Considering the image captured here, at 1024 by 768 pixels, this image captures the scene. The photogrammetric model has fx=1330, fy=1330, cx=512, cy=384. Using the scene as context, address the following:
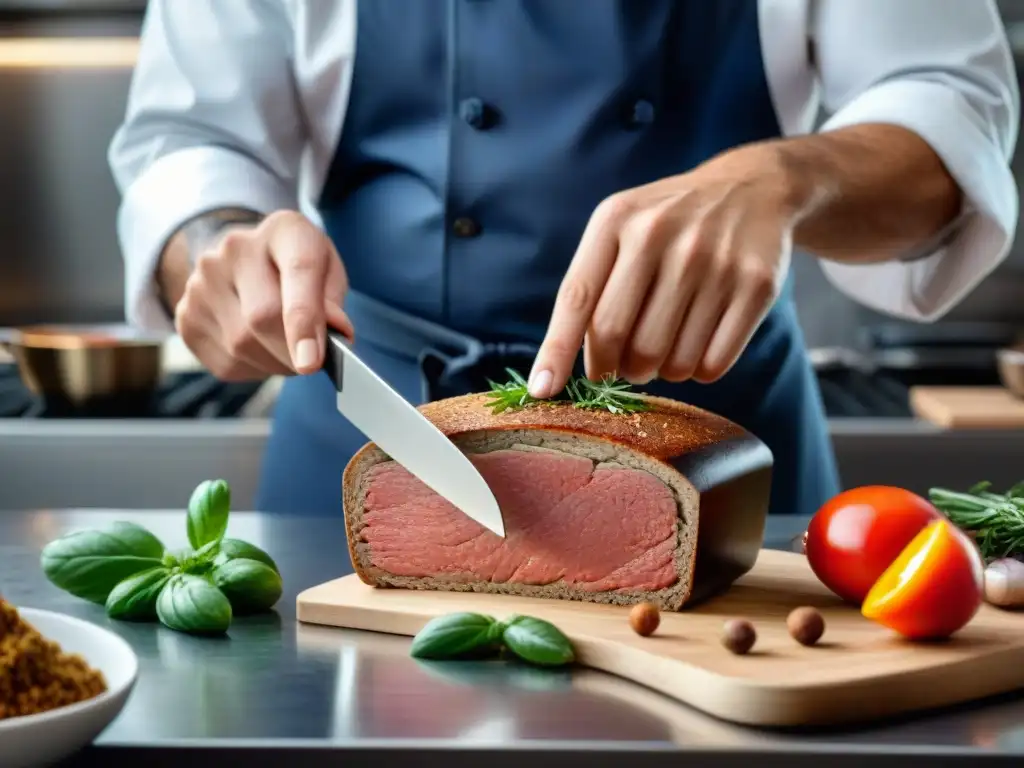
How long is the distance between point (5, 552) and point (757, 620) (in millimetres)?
843

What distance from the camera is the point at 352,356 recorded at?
1283 mm

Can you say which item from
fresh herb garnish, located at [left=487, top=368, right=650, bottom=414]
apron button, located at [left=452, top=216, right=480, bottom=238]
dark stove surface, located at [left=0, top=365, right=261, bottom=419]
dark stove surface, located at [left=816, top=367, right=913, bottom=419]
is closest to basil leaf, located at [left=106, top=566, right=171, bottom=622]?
fresh herb garnish, located at [left=487, top=368, right=650, bottom=414]

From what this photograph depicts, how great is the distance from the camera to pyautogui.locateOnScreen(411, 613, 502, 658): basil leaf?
1070 mm

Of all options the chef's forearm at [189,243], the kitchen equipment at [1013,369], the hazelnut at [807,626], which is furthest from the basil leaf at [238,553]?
the kitchen equipment at [1013,369]

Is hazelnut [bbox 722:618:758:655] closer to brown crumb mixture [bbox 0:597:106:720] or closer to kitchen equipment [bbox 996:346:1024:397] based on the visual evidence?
brown crumb mixture [bbox 0:597:106:720]

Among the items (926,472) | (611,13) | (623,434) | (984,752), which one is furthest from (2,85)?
(984,752)

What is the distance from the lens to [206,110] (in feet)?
6.00

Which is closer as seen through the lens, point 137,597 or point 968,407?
point 137,597

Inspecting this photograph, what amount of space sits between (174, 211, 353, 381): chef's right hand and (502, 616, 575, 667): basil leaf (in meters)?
0.36

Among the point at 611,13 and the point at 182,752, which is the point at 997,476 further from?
the point at 182,752

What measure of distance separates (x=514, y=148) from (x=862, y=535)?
77 cm

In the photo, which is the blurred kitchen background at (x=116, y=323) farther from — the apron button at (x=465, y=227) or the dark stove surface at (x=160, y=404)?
the apron button at (x=465, y=227)

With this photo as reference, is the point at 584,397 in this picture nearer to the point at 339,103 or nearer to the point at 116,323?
the point at 339,103

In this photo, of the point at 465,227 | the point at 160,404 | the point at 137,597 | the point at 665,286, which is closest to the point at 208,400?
the point at 160,404
